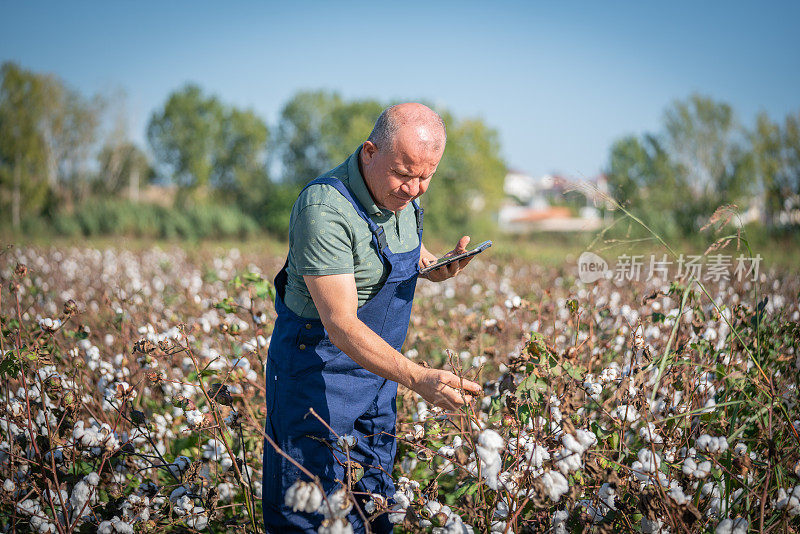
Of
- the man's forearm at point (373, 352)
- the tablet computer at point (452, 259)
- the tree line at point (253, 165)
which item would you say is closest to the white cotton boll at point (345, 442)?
the man's forearm at point (373, 352)

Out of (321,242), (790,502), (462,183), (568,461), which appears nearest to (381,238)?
(321,242)

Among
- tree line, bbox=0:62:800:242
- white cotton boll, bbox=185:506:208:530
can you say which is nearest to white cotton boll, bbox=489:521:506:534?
white cotton boll, bbox=185:506:208:530

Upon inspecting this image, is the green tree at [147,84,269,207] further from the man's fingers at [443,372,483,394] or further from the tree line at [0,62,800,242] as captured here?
the man's fingers at [443,372,483,394]

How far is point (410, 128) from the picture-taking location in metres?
1.59

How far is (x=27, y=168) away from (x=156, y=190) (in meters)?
16.3

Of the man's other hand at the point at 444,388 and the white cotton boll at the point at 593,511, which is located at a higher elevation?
the man's other hand at the point at 444,388

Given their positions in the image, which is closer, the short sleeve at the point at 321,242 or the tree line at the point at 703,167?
the short sleeve at the point at 321,242

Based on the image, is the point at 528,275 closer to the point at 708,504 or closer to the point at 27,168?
the point at 708,504

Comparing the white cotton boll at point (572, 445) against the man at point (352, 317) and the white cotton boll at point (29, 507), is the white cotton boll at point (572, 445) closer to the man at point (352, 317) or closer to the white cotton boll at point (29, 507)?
Answer: the man at point (352, 317)

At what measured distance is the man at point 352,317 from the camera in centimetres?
157

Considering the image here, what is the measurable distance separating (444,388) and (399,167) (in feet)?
2.07

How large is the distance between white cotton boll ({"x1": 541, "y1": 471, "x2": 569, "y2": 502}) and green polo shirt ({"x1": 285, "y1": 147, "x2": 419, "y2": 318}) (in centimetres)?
73

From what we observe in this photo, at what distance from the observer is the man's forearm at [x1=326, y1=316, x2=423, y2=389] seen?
1.49 metres

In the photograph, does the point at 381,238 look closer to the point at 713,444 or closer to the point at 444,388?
the point at 444,388
